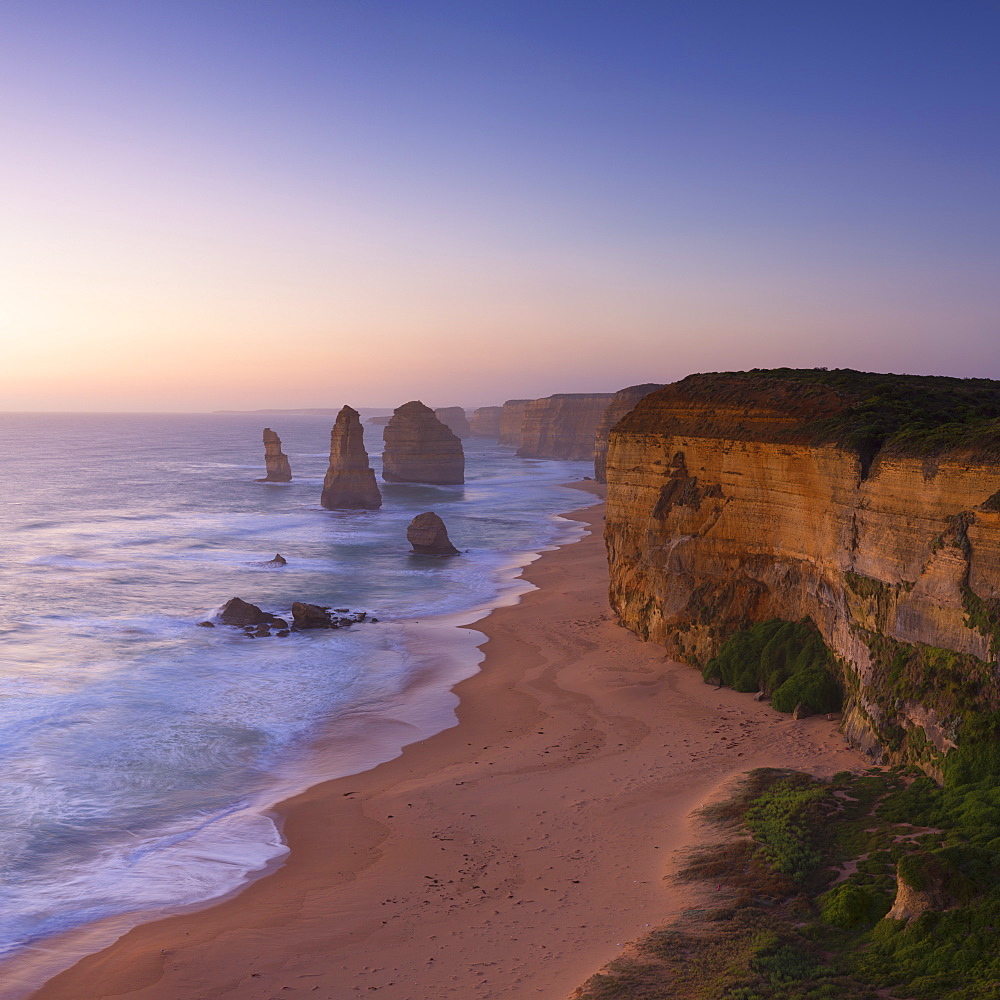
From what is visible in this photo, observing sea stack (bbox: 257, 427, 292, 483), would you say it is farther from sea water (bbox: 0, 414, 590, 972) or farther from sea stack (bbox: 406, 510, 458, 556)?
sea stack (bbox: 406, 510, 458, 556)

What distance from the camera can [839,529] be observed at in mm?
21922

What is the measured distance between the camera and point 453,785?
20188 mm

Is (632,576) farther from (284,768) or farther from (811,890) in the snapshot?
(811,890)

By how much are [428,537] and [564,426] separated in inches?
4382

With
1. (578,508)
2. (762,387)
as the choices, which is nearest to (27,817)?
(762,387)

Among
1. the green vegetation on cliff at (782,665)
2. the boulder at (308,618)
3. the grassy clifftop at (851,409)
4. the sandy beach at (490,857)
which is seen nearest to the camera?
the sandy beach at (490,857)

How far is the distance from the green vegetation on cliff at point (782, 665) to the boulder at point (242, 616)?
21.6 meters

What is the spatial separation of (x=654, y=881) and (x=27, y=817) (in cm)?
1494

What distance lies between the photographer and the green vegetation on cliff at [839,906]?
35.7ft

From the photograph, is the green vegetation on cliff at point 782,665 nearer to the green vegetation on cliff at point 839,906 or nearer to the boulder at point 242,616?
the green vegetation on cliff at point 839,906

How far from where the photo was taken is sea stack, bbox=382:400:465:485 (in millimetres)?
107375

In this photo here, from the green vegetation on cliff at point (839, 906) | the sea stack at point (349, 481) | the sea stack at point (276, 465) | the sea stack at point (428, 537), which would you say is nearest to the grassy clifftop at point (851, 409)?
the green vegetation on cliff at point (839, 906)

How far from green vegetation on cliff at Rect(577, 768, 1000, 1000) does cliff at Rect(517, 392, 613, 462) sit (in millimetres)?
141944

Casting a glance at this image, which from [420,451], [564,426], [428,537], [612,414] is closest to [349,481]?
[420,451]
